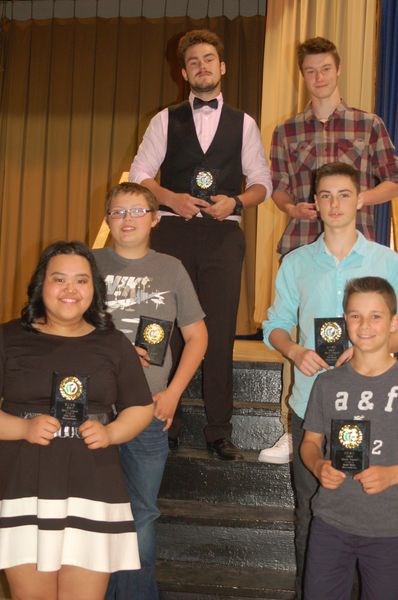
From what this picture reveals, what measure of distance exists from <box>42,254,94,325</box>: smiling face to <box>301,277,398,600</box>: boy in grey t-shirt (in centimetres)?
83

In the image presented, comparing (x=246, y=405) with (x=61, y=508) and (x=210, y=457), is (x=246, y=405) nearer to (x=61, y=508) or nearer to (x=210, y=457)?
(x=210, y=457)

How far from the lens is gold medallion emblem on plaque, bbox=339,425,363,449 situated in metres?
2.22

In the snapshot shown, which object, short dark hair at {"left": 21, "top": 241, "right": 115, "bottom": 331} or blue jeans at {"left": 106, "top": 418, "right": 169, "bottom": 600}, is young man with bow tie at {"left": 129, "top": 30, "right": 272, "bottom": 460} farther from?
short dark hair at {"left": 21, "top": 241, "right": 115, "bottom": 331}

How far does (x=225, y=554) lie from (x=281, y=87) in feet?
12.7

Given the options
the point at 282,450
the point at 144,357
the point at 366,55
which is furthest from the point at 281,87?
the point at 144,357

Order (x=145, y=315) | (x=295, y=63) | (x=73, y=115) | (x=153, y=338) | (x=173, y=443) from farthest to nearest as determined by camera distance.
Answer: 1. (x=73, y=115)
2. (x=295, y=63)
3. (x=173, y=443)
4. (x=145, y=315)
5. (x=153, y=338)

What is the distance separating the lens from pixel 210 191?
11.1 feet

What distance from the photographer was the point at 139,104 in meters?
8.40

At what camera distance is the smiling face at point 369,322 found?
2.38 meters

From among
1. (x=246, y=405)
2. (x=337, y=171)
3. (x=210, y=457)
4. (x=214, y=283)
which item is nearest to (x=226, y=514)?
(x=210, y=457)

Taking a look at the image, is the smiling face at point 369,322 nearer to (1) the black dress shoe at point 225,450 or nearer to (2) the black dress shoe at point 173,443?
(1) the black dress shoe at point 225,450

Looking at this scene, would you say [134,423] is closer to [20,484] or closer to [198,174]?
[20,484]

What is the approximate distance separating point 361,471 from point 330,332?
1.71ft

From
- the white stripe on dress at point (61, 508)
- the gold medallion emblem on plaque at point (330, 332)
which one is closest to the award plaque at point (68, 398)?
the white stripe on dress at point (61, 508)
